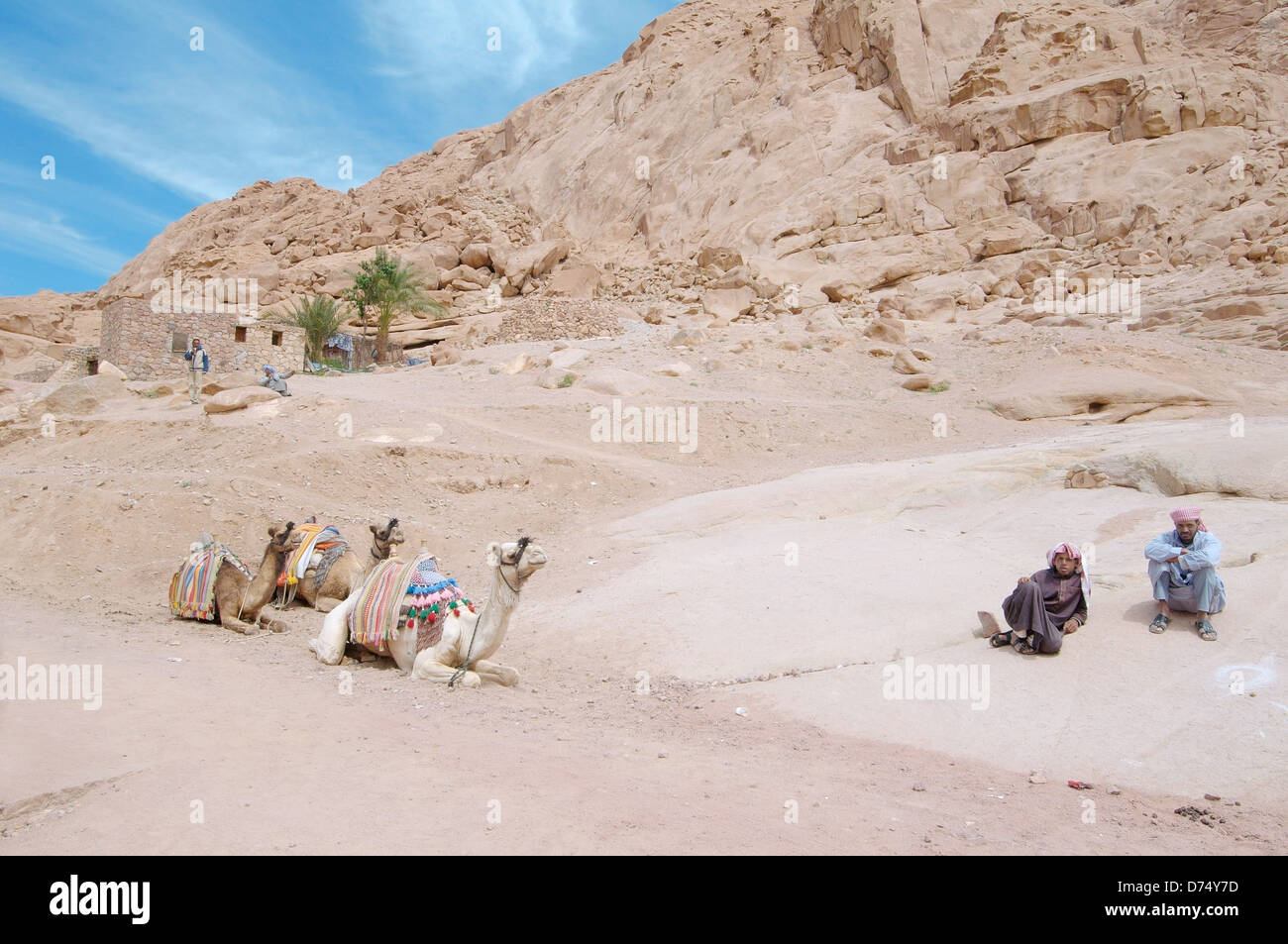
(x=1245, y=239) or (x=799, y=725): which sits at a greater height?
(x=1245, y=239)

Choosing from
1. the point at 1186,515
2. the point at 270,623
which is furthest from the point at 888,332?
the point at 270,623

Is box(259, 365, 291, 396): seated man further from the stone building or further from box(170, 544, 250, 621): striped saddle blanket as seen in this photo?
box(170, 544, 250, 621): striped saddle blanket

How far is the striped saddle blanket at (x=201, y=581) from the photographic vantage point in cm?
790

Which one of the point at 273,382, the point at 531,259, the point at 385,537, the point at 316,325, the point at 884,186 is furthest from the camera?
the point at 531,259

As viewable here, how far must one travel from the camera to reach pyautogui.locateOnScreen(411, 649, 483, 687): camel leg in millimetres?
6328

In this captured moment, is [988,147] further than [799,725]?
Yes

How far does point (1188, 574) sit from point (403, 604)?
549 cm

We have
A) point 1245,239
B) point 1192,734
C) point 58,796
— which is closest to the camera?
point 58,796

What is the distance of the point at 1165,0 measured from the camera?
5238cm

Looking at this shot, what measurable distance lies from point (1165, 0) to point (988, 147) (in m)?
26.5

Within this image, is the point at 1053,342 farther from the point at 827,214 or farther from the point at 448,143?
the point at 448,143

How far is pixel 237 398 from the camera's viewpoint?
639 inches

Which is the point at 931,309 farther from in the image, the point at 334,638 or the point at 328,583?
the point at 334,638

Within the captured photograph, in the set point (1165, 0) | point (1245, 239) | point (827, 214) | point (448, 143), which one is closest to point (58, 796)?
point (1245, 239)
